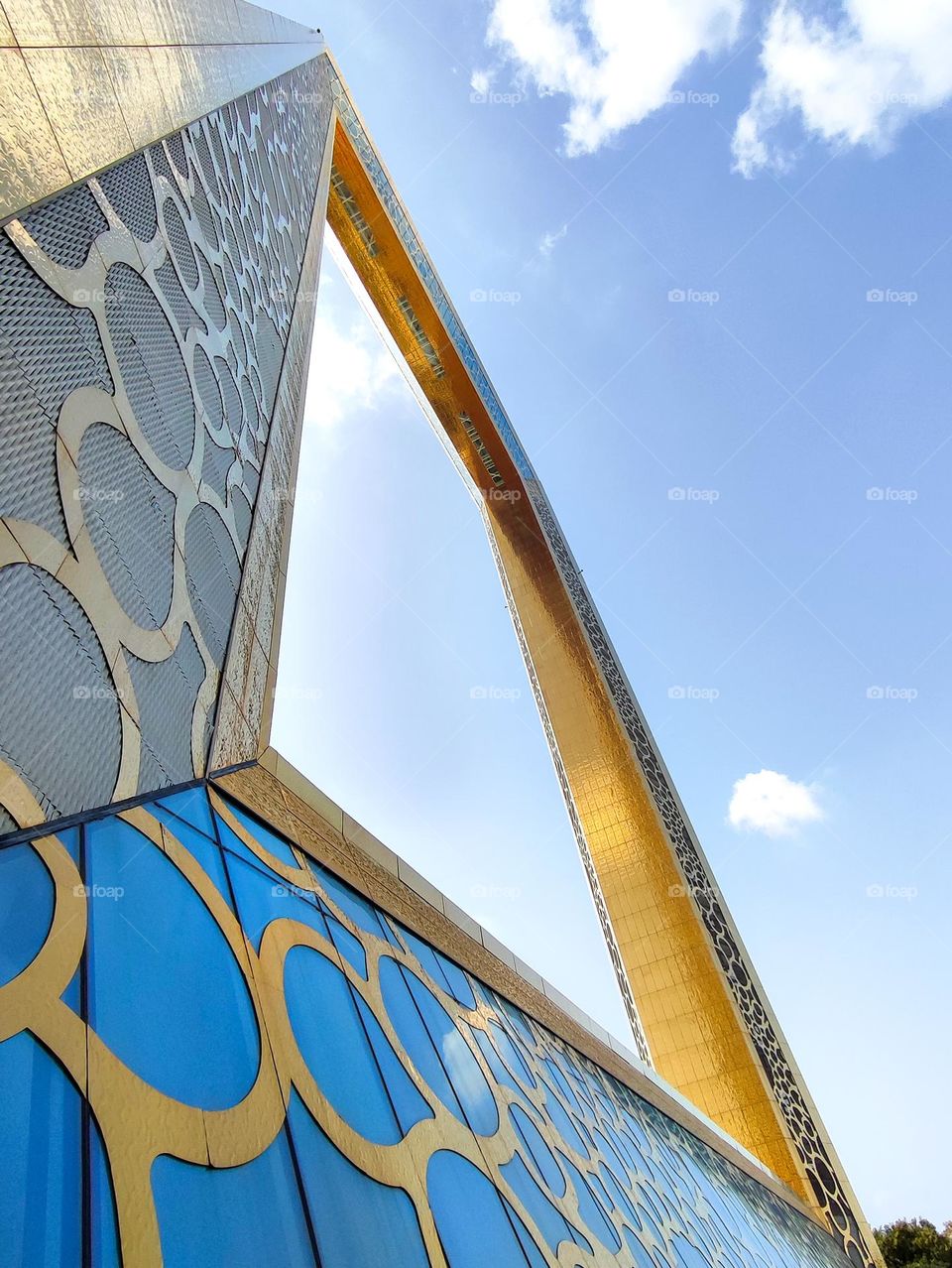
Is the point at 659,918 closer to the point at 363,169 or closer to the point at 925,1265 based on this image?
the point at 925,1265

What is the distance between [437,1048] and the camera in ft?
17.4

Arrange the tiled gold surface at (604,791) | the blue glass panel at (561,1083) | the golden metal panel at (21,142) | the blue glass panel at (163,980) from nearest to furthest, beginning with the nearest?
the blue glass panel at (163,980)
the golden metal panel at (21,142)
the blue glass panel at (561,1083)
the tiled gold surface at (604,791)

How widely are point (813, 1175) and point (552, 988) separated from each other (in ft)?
36.9

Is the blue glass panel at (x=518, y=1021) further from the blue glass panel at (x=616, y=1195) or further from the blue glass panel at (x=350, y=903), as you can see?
the blue glass panel at (x=350, y=903)

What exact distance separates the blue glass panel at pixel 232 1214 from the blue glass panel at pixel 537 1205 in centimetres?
242

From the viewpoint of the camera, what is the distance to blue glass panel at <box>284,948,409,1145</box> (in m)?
3.73

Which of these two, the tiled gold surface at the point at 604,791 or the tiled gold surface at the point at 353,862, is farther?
the tiled gold surface at the point at 604,791

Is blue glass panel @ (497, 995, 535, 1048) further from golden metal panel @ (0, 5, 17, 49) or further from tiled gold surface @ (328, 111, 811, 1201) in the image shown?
tiled gold surface @ (328, 111, 811, 1201)

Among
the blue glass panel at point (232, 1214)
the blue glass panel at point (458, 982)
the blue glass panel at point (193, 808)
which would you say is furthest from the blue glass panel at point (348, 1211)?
the blue glass panel at point (458, 982)

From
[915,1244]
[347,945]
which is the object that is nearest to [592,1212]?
[347,945]

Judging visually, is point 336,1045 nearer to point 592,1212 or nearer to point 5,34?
point 592,1212

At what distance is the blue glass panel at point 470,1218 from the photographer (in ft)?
12.4

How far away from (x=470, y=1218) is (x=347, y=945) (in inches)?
65.7

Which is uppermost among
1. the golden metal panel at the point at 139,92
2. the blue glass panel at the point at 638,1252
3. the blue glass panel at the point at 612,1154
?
the golden metal panel at the point at 139,92
